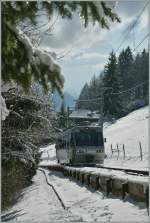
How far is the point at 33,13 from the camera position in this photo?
5207mm

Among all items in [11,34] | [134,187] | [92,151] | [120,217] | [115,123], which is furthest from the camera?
[115,123]

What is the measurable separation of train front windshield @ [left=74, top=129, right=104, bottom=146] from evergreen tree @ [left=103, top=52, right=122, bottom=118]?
194 ft

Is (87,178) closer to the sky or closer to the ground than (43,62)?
closer to the ground

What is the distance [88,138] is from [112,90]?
2457 inches

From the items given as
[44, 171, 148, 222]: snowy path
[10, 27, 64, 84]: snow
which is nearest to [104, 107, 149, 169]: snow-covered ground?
[44, 171, 148, 222]: snowy path

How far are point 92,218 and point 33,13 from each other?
4297mm

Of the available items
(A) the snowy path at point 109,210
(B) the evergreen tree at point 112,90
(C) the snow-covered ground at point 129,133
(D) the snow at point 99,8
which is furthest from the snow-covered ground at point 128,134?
(D) the snow at point 99,8

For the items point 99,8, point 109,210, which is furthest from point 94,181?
point 99,8

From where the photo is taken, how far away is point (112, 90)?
94562 millimetres

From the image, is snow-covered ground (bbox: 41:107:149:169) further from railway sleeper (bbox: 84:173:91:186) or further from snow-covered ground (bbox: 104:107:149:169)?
railway sleeper (bbox: 84:173:91:186)

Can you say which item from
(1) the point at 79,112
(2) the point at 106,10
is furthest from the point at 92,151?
(1) the point at 79,112

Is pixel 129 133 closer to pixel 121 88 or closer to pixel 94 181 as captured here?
pixel 121 88

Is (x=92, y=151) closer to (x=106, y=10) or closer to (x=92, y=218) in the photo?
(x=92, y=218)

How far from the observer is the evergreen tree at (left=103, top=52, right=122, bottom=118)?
314ft
